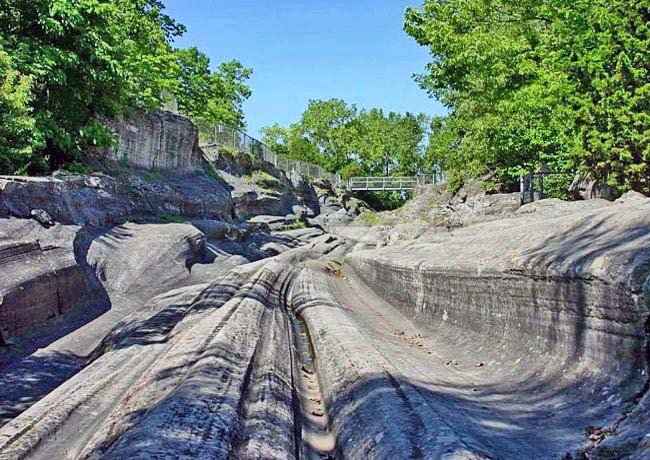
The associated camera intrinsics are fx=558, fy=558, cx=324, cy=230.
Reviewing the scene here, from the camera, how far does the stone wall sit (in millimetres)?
13797

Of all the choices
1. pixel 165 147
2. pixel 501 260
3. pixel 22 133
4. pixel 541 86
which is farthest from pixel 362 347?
pixel 165 147

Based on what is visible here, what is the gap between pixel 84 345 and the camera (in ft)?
19.7

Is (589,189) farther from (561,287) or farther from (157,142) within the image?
(157,142)

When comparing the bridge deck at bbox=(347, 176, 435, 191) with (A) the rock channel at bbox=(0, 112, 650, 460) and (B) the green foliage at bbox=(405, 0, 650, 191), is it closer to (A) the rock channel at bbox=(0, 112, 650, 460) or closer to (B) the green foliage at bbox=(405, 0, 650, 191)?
(B) the green foliage at bbox=(405, 0, 650, 191)

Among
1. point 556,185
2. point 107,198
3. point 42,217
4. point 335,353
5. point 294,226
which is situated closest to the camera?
point 335,353

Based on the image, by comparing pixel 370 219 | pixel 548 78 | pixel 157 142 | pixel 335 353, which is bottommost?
pixel 335 353

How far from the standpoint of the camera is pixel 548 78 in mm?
9758

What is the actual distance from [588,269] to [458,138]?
23.1 m

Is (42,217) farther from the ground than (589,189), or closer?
closer

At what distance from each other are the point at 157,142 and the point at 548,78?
10.5m

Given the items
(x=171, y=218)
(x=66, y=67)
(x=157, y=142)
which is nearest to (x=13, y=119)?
(x=66, y=67)

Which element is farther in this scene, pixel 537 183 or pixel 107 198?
pixel 537 183

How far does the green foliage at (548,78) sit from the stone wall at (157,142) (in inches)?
297

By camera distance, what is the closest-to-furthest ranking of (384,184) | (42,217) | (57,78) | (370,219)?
(42,217) → (57,78) → (370,219) → (384,184)
